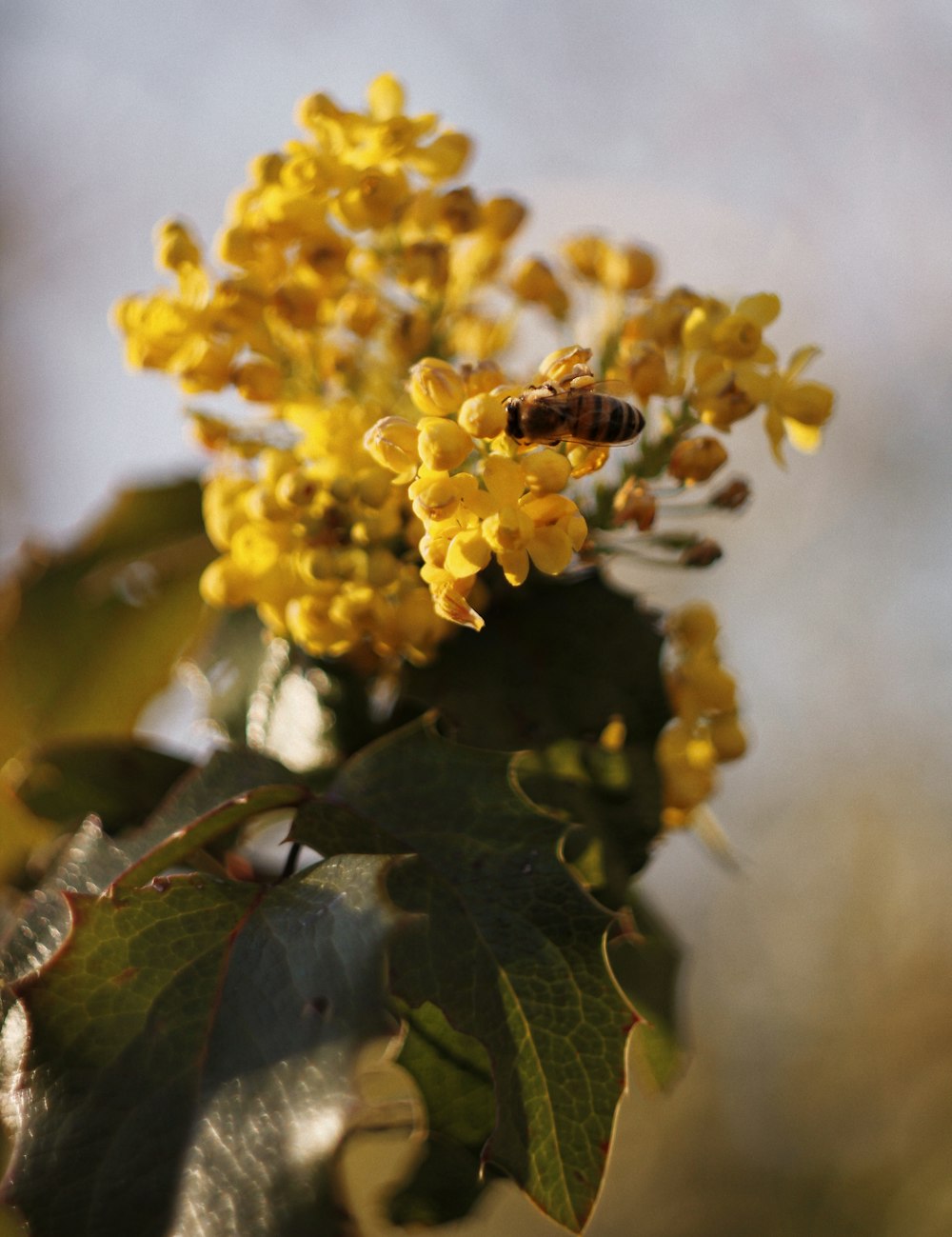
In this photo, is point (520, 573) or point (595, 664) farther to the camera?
point (595, 664)

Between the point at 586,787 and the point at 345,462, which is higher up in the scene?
the point at 345,462

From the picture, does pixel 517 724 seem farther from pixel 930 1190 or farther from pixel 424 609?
pixel 930 1190

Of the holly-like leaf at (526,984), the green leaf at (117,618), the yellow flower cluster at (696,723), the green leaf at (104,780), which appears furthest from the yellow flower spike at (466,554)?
the green leaf at (117,618)

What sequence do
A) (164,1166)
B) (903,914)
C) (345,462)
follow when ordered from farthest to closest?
(903,914)
(345,462)
(164,1166)

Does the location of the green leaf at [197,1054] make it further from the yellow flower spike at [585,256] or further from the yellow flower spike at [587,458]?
the yellow flower spike at [585,256]

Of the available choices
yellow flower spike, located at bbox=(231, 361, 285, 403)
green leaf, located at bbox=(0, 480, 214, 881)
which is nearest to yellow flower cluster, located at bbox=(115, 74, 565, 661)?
yellow flower spike, located at bbox=(231, 361, 285, 403)

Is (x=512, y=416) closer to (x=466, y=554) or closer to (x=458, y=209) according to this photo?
(x=466, y=554)

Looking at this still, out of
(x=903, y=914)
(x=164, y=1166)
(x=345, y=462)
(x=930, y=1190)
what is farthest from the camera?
(x=903, y=914)

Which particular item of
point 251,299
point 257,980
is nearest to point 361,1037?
point 257,980
